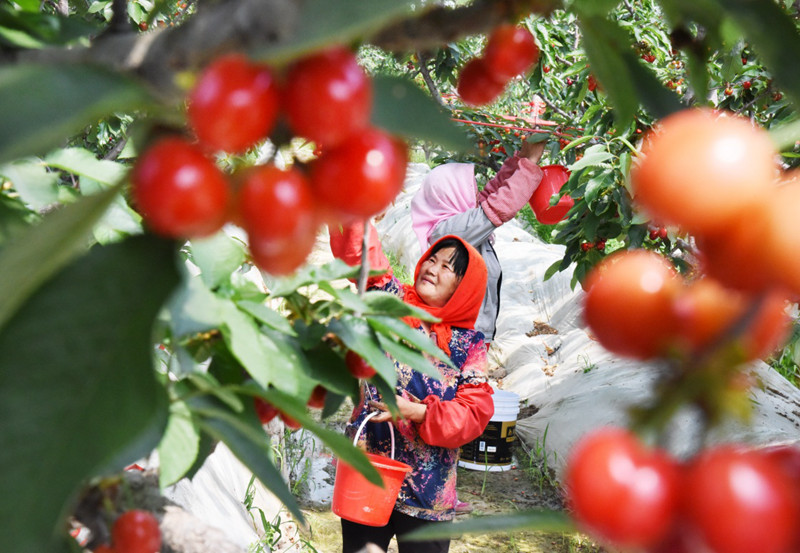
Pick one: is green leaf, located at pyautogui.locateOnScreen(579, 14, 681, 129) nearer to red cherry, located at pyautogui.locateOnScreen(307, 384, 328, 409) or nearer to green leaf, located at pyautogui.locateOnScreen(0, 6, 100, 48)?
green leaf, located at pyautogui.locateOnScreen(0, 6, 100, 48)

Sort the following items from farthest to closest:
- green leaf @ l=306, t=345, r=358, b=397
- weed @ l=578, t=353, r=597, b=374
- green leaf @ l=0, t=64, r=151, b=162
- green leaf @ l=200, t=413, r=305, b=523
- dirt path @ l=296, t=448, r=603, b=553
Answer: weed @ l=578, t=353, r=597, b=374 → dirt path @ l=296, t=448, r=603, b=553 → green leaf @ l=306, t=345, r=358, b=397 → green leaf @ l=200, t=413, r=305, b=523 → green leaf @ l=0, t=64, r=151, b=162

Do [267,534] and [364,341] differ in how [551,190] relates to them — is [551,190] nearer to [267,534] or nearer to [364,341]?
[267,534]

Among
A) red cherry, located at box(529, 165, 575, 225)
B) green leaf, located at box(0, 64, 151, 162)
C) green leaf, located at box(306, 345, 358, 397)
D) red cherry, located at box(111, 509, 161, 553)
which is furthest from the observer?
red cherry, located at box(529, 165, 575, 225)

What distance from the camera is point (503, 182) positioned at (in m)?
3.25

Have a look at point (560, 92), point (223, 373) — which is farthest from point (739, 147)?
point (560, 92)

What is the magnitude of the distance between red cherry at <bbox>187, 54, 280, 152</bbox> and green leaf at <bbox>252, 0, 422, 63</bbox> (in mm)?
12

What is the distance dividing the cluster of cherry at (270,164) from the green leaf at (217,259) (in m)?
0.34

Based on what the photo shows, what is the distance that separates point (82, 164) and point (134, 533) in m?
0.33

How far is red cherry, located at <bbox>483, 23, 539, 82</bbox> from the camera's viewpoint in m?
0.43

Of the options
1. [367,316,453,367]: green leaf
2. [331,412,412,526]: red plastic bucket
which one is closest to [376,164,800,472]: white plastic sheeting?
[331,412,412,526]: red plastic bucket

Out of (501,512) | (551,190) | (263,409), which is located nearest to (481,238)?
(551,190)

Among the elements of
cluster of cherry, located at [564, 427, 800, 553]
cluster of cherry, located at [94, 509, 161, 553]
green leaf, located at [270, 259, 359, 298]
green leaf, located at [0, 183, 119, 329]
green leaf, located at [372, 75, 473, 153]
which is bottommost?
cluster of cherry, located at [94, 509, 161, 553]

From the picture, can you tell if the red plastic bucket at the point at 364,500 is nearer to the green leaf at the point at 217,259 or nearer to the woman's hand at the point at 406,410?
the woman's hand at the point at 406,410

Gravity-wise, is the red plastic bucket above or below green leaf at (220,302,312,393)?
below
